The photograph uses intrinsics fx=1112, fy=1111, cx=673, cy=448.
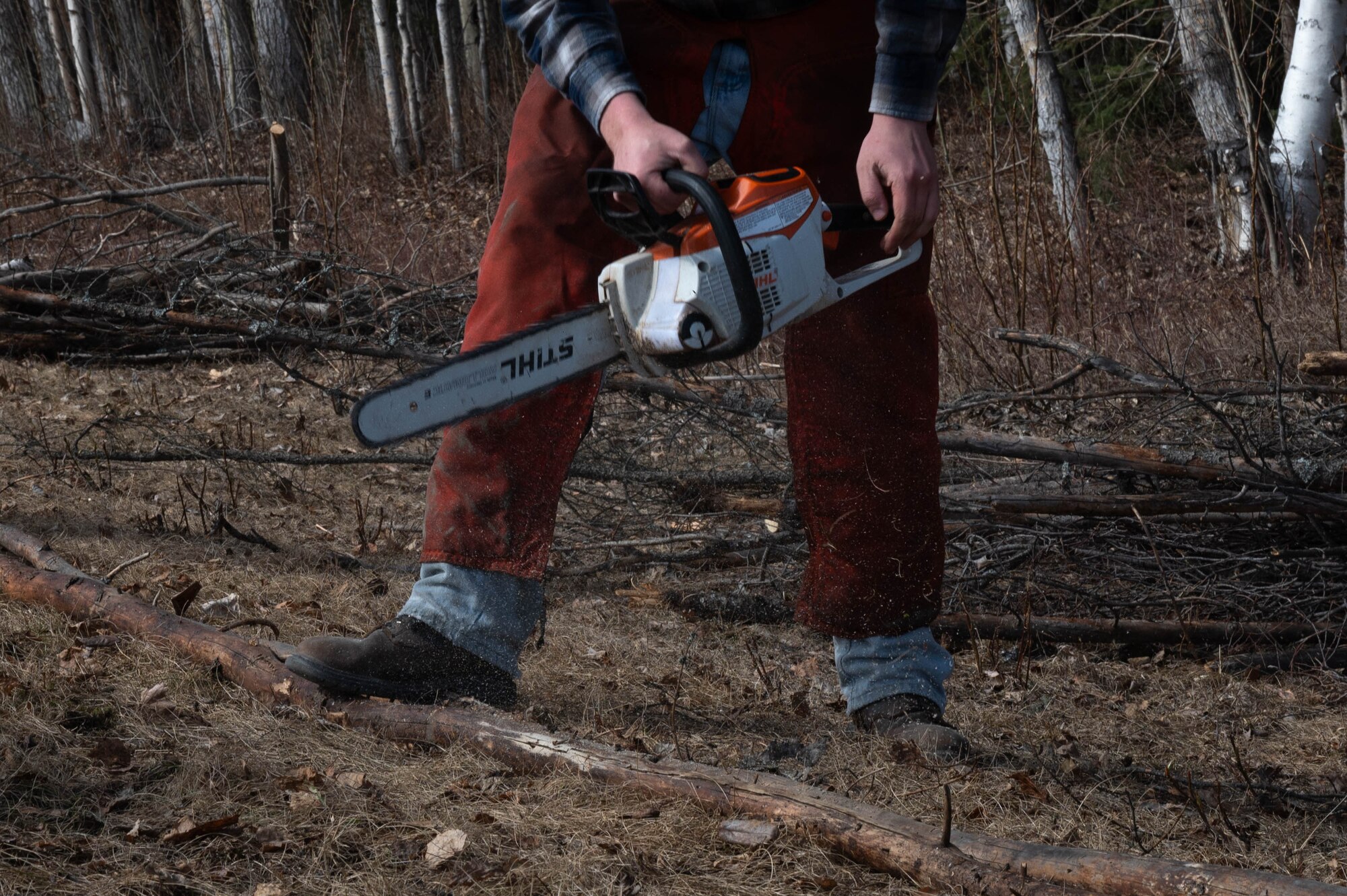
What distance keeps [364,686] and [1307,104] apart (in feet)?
23.5

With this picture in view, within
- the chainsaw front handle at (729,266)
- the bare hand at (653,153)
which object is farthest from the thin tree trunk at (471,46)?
the chainsaw front handle at (729,266)

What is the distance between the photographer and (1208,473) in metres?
3.21

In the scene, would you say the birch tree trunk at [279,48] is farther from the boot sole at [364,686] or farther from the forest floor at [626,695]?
the boot sole at [364,686]

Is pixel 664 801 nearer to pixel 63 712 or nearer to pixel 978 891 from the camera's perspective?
pixel 978 891

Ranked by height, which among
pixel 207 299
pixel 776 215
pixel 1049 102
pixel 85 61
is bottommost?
pixel 776 215

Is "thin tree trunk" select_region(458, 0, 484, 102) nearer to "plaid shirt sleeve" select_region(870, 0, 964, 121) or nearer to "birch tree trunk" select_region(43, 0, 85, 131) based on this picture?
"birch tree trunk" select_region(43, 0, 85, 131)

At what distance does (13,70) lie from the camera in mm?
14062

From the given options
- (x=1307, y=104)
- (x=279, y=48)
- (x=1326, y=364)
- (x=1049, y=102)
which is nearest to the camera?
(x=1326, y=364)

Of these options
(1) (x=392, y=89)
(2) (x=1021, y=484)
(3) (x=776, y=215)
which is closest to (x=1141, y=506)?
(2) (x=1021, y=484)

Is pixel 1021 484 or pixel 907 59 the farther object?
pixel 1021 484

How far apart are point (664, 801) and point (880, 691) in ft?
2.18

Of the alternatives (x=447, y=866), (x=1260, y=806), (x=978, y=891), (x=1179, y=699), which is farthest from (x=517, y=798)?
(x=1179, y=699)

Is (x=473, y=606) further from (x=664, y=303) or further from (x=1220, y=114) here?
(x=1220, y=114)

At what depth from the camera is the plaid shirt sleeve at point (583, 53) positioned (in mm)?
2039
